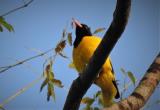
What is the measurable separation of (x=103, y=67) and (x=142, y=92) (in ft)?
1.62

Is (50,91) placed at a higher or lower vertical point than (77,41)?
higher

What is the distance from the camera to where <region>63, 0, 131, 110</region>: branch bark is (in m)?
0.43

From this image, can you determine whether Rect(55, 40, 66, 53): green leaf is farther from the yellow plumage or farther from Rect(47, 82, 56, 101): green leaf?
the yellow plumage

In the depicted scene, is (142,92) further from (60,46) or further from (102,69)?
(102,69)

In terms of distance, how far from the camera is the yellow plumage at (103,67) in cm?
113

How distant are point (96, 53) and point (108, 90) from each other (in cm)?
68

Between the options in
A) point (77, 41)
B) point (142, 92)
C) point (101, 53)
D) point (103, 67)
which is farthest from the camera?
point (77, 41)

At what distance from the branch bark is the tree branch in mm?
69

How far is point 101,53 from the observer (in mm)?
487

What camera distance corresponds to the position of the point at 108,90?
116cm

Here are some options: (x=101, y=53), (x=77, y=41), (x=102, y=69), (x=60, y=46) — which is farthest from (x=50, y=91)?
(x=77, y=41)

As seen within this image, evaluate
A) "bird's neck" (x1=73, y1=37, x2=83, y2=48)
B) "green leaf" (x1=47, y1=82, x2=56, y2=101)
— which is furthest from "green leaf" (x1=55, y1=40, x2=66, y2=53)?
"bird's neck" (x1=73, y1=37, x2=83, y2=48)

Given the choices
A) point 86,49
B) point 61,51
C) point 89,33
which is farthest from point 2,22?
point 89,33

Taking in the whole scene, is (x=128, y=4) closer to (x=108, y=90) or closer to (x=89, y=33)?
(x=108, y=90)
